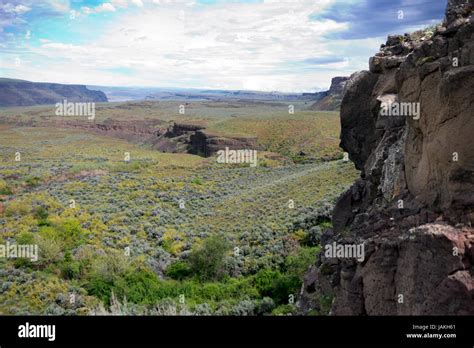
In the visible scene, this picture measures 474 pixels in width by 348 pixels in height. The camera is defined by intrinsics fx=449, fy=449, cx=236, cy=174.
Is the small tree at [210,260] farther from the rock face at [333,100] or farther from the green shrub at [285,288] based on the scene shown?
the rock face at [333,100]

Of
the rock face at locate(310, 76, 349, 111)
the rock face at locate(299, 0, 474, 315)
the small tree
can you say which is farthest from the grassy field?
the rock face at locate(310, 76, 349, 111)

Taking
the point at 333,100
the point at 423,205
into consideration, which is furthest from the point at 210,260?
Answer: the point at 333,100

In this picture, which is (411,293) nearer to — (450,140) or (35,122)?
(450,140)

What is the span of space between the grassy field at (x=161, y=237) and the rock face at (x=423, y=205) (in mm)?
5459

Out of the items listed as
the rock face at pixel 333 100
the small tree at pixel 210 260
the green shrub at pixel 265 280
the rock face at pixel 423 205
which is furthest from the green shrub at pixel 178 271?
the rock face at pixel 333 100

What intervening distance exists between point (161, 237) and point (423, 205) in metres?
22.5

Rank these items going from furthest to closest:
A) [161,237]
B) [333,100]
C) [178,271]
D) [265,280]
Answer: [333,100]
[161,237]
[178,271]
[265,280]

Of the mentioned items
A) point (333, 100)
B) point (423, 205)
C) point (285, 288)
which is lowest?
point (285, 288)

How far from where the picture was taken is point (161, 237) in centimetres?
2998

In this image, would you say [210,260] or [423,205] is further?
[210,260]

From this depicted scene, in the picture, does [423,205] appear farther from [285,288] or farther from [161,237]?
[161,237]

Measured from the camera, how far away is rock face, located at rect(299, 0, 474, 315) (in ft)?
26.4

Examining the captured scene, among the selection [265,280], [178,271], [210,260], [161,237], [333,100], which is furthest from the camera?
[333,100]
